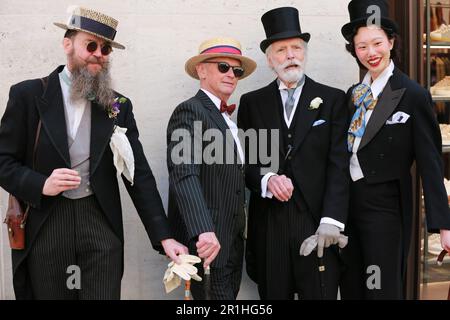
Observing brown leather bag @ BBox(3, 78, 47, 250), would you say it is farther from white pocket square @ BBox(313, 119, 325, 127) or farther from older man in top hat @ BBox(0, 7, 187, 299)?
white pocket square @ BBox(313, 119, 325, 127)

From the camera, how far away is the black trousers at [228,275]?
2.96 metres

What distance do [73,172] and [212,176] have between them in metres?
0.77

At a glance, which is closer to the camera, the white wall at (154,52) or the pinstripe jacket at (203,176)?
the pinstripe jacket at (203,176)

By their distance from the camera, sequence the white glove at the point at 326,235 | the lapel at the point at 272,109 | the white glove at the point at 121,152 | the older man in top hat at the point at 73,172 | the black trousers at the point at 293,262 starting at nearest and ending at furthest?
the older man in top hat at the point at 73,172 < the white glove at the point at 121,152 < the white glove at the point at 326,235 < the black trousers at the point at 293,262 < the lapel at the point at 272,109

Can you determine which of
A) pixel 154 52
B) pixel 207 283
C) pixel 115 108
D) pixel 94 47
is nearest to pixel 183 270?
pixel 207 283

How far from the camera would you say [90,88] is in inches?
107

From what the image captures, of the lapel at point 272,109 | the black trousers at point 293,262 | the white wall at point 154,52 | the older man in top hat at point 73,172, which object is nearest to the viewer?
the older man in top hat at point 73,172

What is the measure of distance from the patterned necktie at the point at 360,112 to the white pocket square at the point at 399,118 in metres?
0.14

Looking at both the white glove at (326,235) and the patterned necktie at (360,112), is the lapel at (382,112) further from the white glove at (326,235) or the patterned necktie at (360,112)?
the white glove at (326,235)

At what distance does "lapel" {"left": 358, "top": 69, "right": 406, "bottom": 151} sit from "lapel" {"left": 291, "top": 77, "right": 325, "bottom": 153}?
1.05 feet

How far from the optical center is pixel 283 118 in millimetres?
3168

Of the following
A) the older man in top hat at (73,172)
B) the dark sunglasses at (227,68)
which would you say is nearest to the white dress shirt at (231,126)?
the dark sunglasses at (227,68)

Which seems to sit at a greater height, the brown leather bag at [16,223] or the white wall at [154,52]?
the white wall at [154,52]

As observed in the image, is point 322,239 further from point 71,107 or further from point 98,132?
point 71,107
